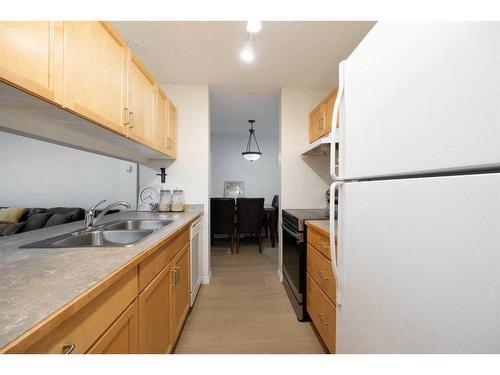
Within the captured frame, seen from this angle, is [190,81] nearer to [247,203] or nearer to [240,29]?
[240,29]

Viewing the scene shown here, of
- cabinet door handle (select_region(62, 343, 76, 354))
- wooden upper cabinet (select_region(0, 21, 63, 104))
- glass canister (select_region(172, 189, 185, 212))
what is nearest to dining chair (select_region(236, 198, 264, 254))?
glass canister (select_region(172, 189, 185, 212))

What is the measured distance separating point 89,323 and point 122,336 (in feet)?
0.75

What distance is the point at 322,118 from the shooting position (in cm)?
223

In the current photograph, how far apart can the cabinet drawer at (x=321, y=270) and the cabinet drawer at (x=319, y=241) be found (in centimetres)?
3

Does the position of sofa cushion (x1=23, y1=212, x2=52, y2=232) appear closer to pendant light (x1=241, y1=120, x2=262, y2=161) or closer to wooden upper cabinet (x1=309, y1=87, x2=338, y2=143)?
wooden upper cabinet (x1=309, y1=87, x2=338, y2=143)

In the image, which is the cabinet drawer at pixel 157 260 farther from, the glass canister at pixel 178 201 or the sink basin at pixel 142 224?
the glass canister at pixel 178 201

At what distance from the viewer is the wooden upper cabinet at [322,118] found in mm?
2026

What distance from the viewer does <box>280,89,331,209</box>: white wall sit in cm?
269

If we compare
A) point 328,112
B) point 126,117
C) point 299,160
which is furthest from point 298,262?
point 126,117

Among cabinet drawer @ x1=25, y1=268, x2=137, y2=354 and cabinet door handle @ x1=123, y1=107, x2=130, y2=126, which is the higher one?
cabinet door handle @ x1=123, y1=107, x2=130, y2=126

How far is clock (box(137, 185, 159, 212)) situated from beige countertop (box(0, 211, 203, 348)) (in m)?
1.47

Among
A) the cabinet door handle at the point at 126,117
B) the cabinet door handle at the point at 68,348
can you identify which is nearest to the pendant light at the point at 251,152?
the cabinet door handle at the point at 126,117
